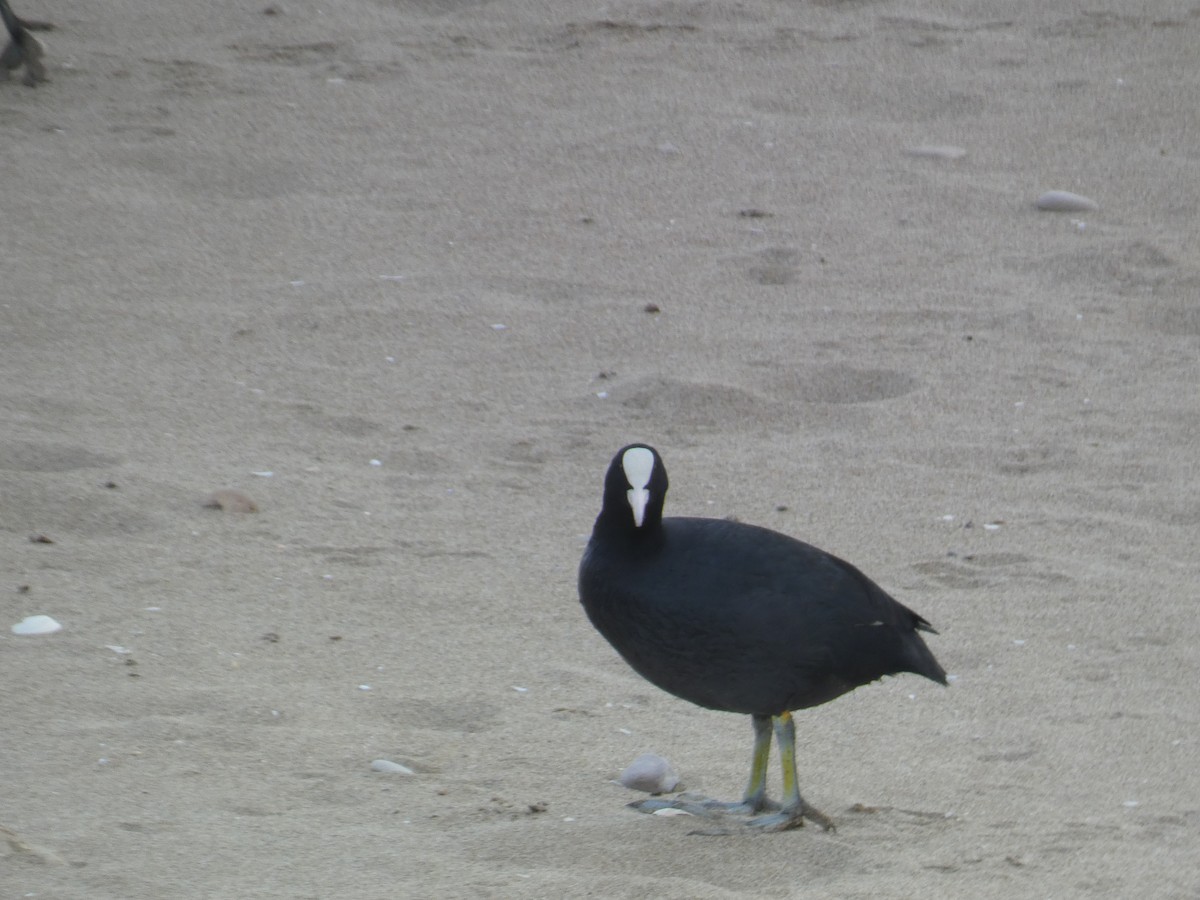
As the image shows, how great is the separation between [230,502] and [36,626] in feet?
3.46

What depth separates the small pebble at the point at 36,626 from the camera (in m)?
4.17

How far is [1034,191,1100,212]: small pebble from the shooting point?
318 inches

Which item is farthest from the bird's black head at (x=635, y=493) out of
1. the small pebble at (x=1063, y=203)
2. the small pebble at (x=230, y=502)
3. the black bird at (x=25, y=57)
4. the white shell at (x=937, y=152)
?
the black bird at (x=25, y=57)

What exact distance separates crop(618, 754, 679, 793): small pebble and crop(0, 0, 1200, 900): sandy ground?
0.07m

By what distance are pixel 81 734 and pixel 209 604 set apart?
955 mm

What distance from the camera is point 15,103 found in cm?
909

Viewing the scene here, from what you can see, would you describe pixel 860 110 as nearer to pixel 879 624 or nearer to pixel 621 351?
pixel 621 351

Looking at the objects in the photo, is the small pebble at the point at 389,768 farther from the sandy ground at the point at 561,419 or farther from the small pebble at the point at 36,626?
the small pebble at the point at 36,626

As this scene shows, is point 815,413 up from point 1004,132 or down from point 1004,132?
down

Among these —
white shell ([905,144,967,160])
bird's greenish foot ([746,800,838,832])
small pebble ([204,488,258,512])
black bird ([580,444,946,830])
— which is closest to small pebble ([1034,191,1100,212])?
white shell ([905,144,967,160])

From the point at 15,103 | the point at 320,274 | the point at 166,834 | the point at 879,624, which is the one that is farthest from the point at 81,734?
the point at 15,103

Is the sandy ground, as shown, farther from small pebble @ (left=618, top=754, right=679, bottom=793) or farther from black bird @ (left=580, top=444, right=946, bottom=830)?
black bird @ (left=580, top=444, right=946, bottom=830)

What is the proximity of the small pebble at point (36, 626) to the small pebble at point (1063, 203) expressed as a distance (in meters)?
5.50

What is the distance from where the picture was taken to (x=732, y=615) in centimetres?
326
